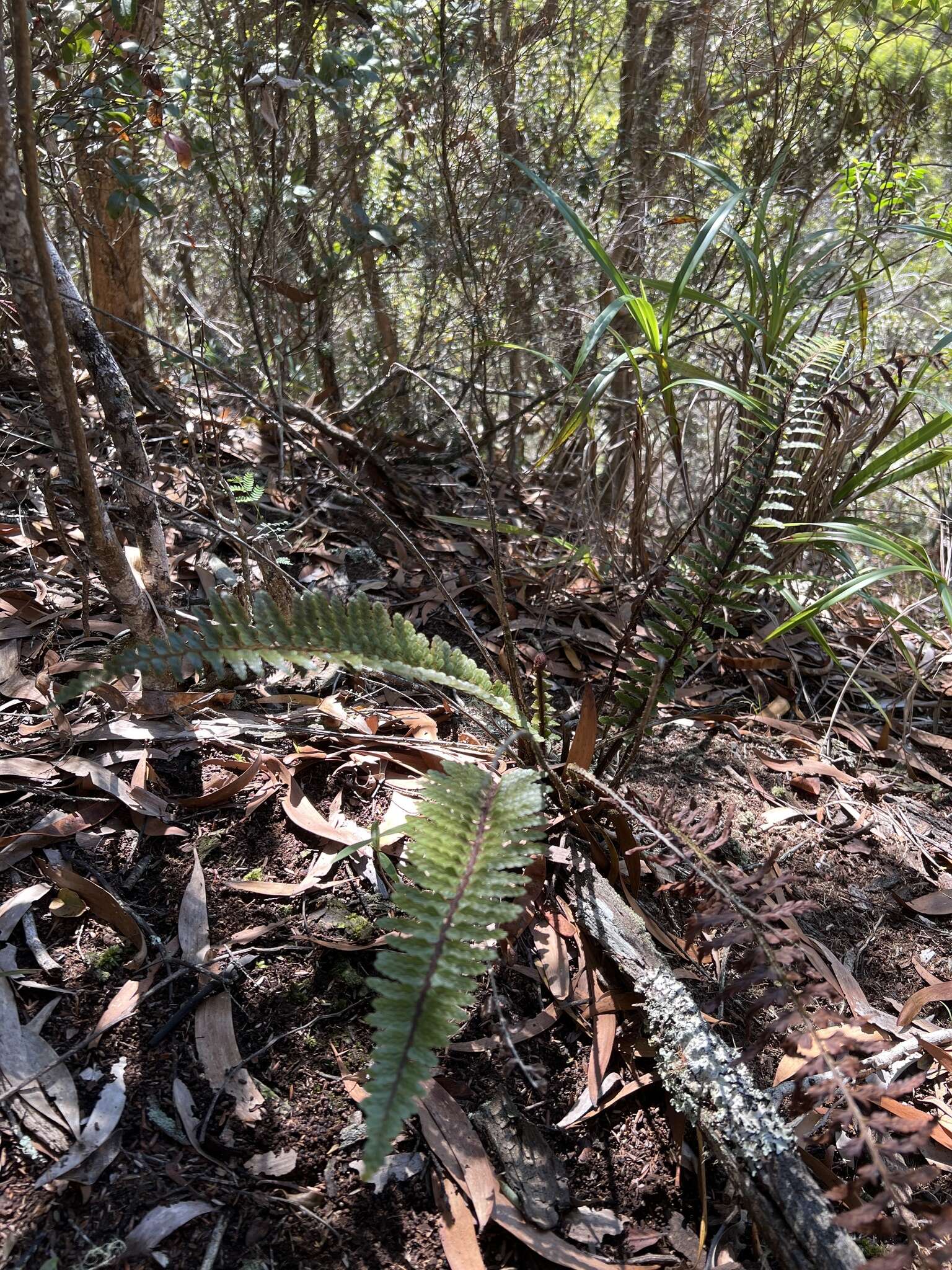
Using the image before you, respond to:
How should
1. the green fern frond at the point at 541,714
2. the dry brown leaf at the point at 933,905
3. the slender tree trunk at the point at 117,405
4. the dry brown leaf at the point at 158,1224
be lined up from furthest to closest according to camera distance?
the dry brown leaf at the point at 933,905 → the slender tree trunk at the point at 117,405 → the green fern frond at the point at 541,714 → the dry brown leaf at the point at 158,1224

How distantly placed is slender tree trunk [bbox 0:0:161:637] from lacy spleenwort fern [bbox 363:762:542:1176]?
850mm

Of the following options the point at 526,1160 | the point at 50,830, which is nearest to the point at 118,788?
the point at 50,830

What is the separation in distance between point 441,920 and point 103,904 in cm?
73

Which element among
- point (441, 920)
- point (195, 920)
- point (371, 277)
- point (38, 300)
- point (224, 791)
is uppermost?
point (371, 277)

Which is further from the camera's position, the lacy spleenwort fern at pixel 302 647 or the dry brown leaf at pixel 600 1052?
the dry brown leaf at pixel 600 1052

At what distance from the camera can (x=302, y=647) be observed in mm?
1441

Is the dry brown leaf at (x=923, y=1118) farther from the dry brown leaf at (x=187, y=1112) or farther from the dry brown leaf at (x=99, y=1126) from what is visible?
the dry brown leaf at (x=99, y=1126)

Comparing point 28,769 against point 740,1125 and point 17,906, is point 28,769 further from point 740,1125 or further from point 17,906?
point 740,1125

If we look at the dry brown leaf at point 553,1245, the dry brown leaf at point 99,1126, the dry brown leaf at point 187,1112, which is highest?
the dry brown leaf at point 99,1126

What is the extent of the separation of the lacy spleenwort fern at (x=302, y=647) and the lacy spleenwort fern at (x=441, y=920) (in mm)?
220

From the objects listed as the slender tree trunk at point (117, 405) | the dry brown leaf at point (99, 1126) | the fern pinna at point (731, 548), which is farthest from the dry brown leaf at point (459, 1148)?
the slender tree trunk at point (117, 405)

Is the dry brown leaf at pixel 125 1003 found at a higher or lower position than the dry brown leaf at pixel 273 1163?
higher

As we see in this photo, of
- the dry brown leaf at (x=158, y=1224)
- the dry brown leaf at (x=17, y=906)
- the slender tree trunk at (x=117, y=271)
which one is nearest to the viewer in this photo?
the dry brown leaf at (x=158, y=1224)

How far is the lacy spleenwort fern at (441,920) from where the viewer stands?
40.9 inches
